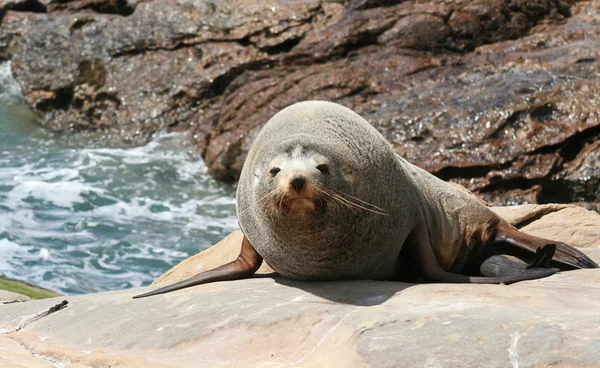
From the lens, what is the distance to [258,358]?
4234mm

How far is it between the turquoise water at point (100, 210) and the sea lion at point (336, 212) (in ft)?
21.1

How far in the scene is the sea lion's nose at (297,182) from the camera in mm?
4785

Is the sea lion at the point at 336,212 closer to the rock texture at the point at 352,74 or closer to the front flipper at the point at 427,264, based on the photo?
the front flipper at the point at 427,264

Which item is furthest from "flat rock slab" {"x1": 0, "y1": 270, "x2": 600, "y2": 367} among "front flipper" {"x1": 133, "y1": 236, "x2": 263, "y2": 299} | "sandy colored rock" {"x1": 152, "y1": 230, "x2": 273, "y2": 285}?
"sandy colored rock" {"x1": 152, "y1": 230, "x2": 273, "y2": 285}

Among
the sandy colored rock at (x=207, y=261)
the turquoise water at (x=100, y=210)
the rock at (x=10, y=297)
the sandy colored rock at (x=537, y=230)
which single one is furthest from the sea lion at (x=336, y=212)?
the turquoise water at (x=100, y=210)

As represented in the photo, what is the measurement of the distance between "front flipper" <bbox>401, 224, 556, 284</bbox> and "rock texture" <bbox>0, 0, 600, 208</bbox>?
685 cm

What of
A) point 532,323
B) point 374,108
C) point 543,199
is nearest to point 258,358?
point 532,323

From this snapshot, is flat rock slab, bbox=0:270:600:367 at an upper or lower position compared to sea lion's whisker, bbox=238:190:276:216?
lower

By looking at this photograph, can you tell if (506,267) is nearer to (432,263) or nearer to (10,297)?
(432,263)

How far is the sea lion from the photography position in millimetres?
5172

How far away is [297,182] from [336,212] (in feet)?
1.83

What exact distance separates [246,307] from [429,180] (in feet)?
7.81

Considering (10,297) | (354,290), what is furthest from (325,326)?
(10,297)

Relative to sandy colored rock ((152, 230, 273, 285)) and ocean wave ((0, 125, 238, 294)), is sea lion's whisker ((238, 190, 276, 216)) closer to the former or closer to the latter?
sandy colored rock ((152, 230, 273, 285))
